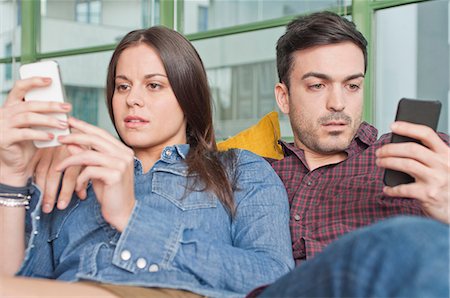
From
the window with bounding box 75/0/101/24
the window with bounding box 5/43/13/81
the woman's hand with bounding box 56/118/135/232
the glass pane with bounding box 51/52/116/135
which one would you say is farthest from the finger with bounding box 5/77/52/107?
the window with bounding box 75/0/101/24

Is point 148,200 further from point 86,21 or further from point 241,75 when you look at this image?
point 86,21

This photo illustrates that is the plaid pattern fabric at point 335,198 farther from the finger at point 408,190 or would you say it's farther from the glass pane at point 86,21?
the glass pane at point 86,21

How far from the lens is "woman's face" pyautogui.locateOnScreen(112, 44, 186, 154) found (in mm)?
1573

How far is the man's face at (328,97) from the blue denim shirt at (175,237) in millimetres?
255

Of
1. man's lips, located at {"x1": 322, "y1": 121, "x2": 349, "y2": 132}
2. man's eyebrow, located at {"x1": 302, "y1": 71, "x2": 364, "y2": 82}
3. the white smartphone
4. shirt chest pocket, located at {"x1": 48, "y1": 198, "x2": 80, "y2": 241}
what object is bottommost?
shirt chest pocket, located at {"x1": 48, "y1": 198, "x2": 80, "y2": 241}

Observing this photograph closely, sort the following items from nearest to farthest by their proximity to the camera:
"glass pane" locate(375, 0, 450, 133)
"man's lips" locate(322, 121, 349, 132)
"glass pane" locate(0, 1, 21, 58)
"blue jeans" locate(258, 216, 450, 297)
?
"blue jeans" locate(258, 216, 450, 297) < "man's lips" locate(322, 121, 349, 132) < "glass pane" locate(375, 0, 450, 133) < "glass pane" locate(0, 1, 21, 58)

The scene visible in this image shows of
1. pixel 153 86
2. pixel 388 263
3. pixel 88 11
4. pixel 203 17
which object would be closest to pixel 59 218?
pixel 153 86

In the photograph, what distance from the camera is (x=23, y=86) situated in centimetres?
127

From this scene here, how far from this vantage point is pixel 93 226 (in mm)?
1429

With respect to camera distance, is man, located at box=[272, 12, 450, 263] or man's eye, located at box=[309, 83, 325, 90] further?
man's eye, located at box=[309, 83, 325, 90]

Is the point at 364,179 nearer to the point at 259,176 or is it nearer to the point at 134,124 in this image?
the point at 259,176

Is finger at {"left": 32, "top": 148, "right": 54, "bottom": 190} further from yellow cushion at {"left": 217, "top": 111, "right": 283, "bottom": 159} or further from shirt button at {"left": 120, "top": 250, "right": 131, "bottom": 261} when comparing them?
yellow cushion at {"left": 217, "top": 111, "right": 283, "bottom": 159}

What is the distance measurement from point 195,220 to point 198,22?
326 cm

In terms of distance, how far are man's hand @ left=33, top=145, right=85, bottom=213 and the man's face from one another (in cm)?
69
